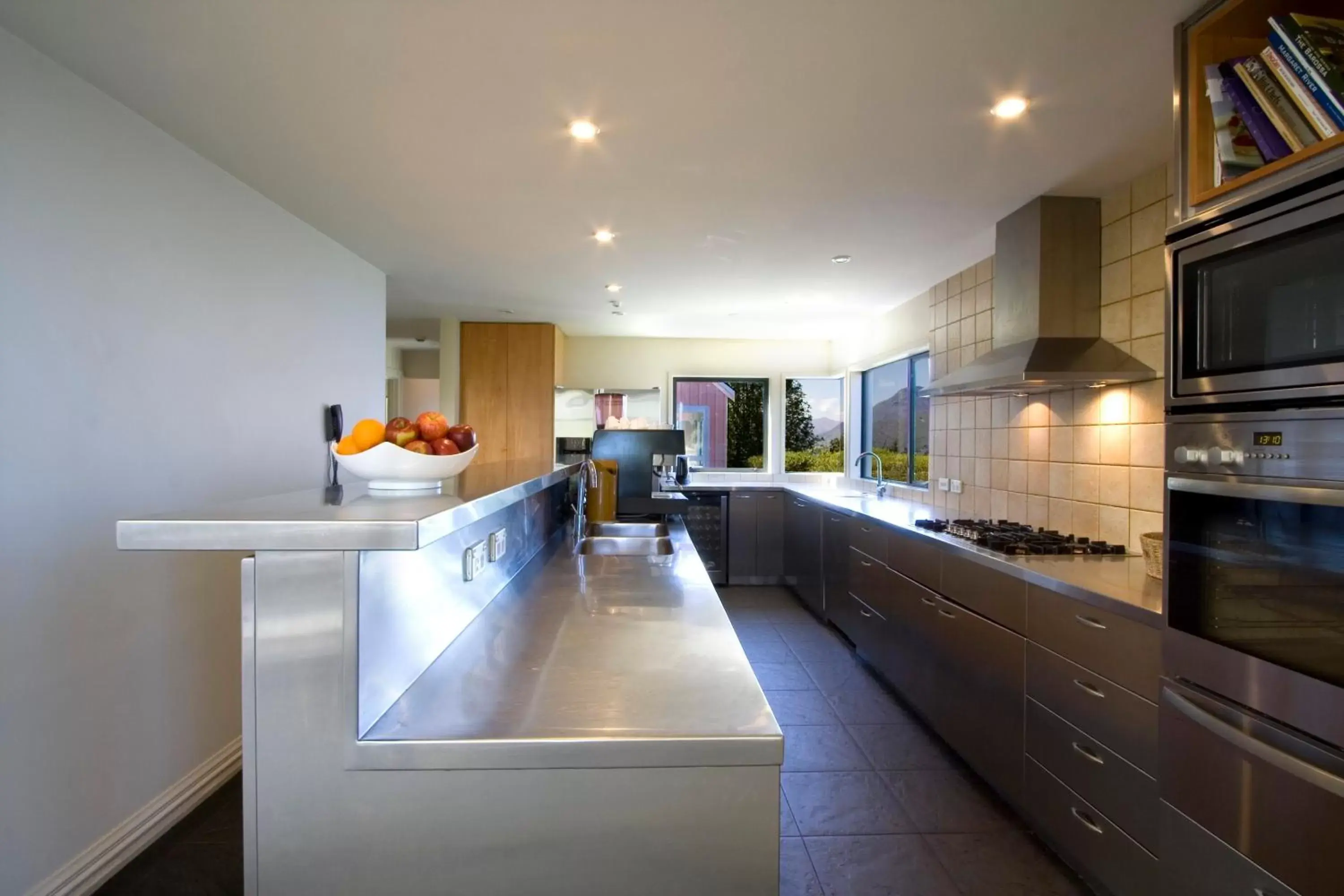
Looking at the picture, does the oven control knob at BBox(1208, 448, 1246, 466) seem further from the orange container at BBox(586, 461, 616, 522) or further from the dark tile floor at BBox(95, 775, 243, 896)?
the dark tile floor at BBox(95, 775, 243, 896)

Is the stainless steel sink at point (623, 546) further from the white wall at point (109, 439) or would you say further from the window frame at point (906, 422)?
the window frame at point (906, 422)

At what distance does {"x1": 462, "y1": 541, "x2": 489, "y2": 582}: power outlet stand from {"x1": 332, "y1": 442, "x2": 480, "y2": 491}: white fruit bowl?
225mm

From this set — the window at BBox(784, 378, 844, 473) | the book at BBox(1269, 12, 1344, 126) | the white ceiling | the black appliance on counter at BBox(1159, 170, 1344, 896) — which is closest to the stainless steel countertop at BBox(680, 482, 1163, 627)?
the black appliance on counter at BBox(1159, 170, 1344, 896)

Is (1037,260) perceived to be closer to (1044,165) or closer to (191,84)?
(1044,165)

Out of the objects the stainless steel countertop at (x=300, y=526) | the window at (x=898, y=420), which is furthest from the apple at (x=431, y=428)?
the window at (x=898, y=420)

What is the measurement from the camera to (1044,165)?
7.59 ft

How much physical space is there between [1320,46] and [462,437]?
1.97 m

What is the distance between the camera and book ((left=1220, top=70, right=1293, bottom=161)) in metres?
1.35

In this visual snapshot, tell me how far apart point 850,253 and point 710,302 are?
1.40 metres

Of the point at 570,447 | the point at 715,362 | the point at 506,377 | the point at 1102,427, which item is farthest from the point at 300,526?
the point at 715,362

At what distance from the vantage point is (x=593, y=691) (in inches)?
44.2

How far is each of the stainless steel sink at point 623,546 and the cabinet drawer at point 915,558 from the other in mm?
1175

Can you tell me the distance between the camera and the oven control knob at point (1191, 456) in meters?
1.46

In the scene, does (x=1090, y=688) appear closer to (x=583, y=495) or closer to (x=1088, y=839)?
(x=1088, y=839)
